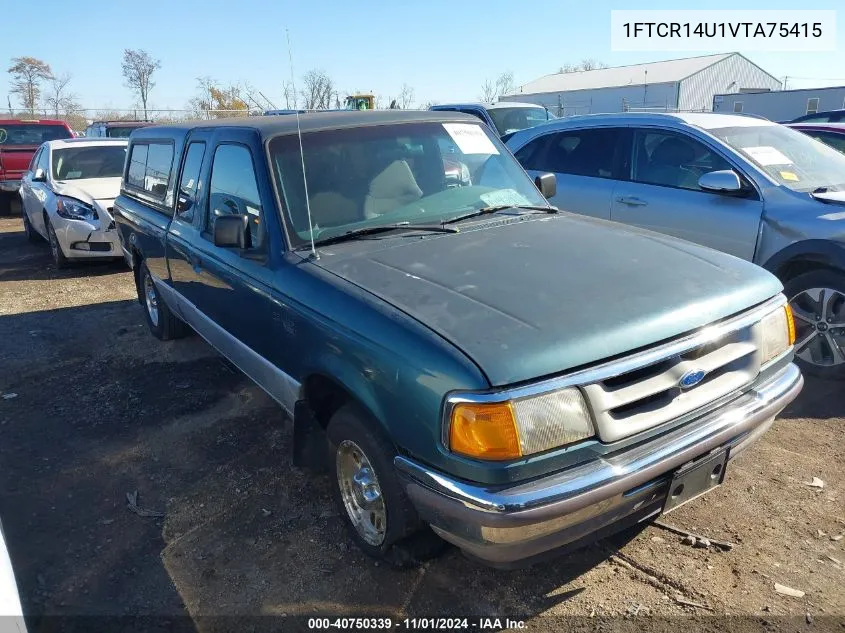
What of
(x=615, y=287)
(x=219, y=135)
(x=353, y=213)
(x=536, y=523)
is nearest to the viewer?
(x=536, y=523)

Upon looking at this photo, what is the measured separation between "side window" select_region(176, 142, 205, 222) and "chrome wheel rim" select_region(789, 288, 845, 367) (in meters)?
4.20

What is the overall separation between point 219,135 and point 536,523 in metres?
3.07

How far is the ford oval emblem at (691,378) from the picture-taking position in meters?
2.37

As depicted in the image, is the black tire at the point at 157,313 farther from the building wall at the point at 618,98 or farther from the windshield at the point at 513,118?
the building wall at the point at 618,98

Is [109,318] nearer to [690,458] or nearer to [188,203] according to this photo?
[188,203]

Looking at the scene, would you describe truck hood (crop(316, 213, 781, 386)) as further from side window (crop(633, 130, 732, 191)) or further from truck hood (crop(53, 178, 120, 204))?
truck hood (crop(53, 178, 120, 204))

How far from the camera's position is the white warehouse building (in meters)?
46.8

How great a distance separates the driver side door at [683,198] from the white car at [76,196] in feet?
20.9

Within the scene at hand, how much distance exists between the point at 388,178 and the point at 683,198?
9.14 ft

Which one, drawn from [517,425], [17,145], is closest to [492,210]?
[517,425]

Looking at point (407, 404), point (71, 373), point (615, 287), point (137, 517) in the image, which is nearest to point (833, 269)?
point (615, 287)

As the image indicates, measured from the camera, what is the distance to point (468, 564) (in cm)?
288

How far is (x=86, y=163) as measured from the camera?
31.2 feet

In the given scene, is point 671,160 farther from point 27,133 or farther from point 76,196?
point 27,133
